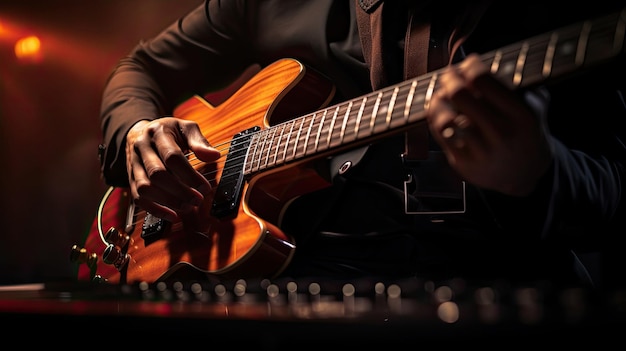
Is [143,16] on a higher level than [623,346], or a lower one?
higher

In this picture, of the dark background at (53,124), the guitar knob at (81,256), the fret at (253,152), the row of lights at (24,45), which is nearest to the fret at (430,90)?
the fret at (253,152)

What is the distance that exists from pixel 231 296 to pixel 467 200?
0.50 m

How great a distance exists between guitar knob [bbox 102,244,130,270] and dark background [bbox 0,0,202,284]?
71 centimetres

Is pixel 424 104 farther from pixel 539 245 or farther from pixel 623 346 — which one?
pixel 623 346

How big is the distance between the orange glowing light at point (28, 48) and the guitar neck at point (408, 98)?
1.28 metres

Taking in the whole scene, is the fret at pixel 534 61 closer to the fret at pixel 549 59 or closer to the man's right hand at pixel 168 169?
the fret at pixel 549 59

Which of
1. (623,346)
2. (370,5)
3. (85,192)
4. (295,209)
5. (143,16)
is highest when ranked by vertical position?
(143,16)

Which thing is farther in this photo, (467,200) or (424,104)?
(467,200)

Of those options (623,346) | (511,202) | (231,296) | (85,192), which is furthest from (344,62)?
(85,192)

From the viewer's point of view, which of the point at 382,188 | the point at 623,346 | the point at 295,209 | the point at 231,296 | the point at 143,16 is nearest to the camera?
the point at 623,346

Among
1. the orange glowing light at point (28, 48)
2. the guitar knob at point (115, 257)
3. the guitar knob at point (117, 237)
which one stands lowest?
the guitar knob at point (115, 257)

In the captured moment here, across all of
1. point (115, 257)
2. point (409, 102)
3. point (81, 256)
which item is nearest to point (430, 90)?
point (409, 102)

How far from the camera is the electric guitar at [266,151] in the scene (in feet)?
1.95

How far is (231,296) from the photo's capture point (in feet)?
1.25
